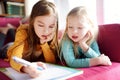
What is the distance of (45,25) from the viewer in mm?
833

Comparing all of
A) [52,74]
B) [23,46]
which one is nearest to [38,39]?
[23,46]

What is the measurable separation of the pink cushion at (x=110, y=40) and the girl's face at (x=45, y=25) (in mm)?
298

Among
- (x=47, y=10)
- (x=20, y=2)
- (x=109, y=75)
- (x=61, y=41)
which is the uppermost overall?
(x=20, y=2)

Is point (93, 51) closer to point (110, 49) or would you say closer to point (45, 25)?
point (110, 49)

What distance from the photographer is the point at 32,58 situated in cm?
102

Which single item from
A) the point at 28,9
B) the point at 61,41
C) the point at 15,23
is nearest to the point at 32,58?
the point at 61,41

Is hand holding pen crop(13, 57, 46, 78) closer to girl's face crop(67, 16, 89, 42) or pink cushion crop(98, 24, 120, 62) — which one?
girl's face crop(67, 16, 89, 42)

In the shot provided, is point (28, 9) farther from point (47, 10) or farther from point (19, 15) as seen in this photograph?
point (47, 10)

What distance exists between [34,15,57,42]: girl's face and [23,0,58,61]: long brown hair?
0.03m

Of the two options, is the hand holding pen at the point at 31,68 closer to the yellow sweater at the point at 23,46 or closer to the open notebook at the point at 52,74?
the open notebook at the point at 52,74

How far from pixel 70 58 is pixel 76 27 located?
0.14 meters

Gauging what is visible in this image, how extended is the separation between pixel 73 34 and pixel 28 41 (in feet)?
0.80

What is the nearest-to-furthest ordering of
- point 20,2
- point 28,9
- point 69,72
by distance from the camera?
point 69,72, point 28,9, point 20,2

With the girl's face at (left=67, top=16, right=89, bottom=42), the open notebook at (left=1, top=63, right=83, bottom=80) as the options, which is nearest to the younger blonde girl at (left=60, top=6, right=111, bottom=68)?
the girl's face at (left=67, top=16, right=89, bottom=42)
